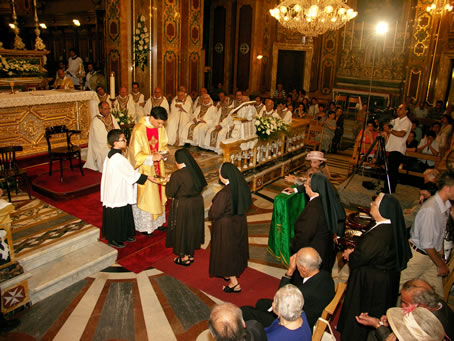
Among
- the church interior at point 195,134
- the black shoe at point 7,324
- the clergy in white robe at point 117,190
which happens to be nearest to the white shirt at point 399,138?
the church interior at point 195,134

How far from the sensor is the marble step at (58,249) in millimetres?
4805

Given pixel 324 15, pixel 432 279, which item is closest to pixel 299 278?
pixel 432 279

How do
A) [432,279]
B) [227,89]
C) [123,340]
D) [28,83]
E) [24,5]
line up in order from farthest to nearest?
[227,89] → [24,5] → [28,83] → [432,279] → [123,340]

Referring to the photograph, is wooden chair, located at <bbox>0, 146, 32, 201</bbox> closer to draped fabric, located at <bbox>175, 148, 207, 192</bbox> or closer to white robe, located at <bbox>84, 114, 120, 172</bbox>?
white robe, located at <bbox>84, 114, 120, 172</bbox>

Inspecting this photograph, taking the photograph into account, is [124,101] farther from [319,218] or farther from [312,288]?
[312,288]

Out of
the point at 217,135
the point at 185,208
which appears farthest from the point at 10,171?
the point at 217,135

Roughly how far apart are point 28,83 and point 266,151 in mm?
6302

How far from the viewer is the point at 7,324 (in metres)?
4.18

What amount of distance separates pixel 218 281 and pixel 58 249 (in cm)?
222

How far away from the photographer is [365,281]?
148 inches

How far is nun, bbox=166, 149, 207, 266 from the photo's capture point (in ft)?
16.1

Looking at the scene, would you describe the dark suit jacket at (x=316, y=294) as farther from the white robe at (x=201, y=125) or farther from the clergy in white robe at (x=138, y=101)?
the clergy in white robe at (x=138, y=101)

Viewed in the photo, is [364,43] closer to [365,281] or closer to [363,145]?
[363,145]

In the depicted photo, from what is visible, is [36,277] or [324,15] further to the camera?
[324,15]
